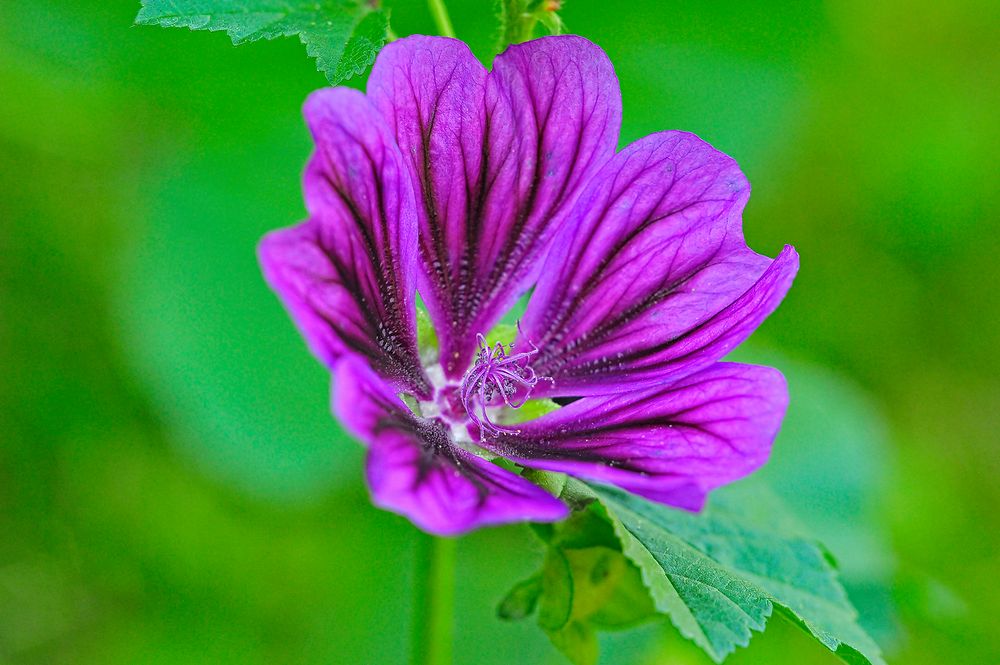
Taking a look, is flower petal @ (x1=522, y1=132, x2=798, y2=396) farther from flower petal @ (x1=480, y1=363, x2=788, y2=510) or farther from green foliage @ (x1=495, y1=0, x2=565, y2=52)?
green foliage @ (x1=495, y1=0, x2=565, y2=52)

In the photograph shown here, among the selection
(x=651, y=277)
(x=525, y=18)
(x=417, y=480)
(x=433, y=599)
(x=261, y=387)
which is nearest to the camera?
(x=417, y=480)

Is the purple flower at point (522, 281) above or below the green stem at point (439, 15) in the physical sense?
below

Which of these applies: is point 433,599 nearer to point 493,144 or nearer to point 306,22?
point 493,144

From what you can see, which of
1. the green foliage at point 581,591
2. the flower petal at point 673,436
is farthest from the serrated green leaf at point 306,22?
the green foliage at point 581,591

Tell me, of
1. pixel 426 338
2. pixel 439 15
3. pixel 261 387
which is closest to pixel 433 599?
pixel 426 338

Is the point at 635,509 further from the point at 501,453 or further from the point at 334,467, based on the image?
the point at 334,467

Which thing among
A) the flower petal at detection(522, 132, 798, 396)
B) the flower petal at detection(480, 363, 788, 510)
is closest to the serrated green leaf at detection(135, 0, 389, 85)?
the flower petal at detection(522, 132, 798, 396)

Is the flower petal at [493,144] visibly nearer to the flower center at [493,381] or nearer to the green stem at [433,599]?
the flower center at [493,381]
